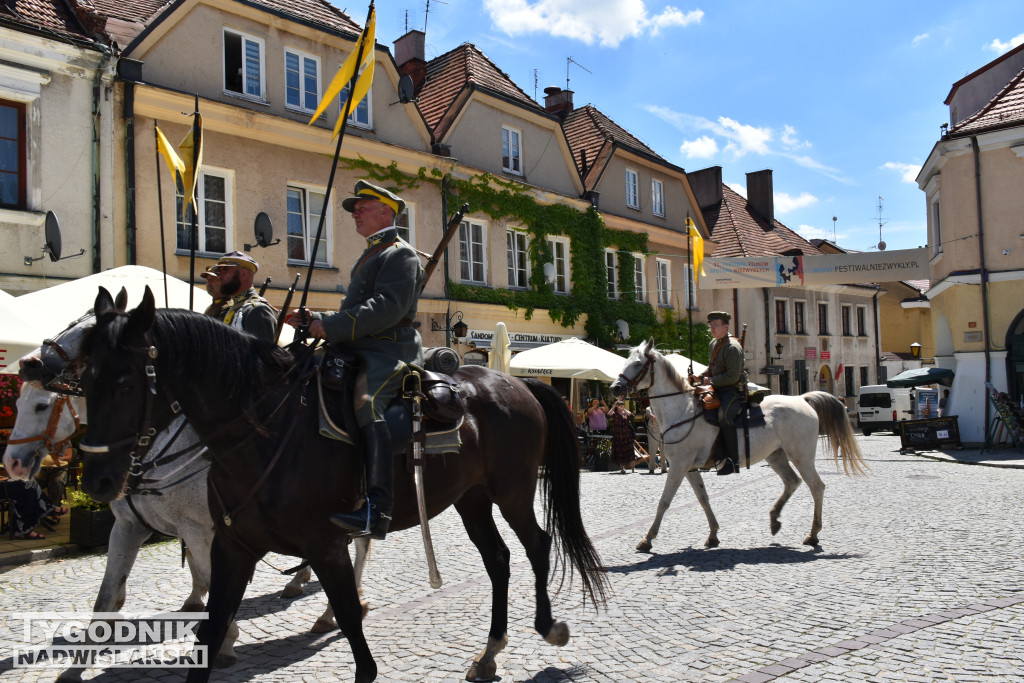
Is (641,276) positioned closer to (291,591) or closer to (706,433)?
(706,433)

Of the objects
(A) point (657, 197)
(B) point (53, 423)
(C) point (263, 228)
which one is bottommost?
(B) point (53, 423)

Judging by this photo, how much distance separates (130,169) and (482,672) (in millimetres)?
11811

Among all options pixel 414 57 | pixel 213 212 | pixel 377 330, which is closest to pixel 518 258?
pixel 414 57

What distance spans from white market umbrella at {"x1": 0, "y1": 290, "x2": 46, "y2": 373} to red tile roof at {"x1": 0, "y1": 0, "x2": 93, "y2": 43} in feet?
21.8

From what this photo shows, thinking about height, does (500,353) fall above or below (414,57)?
below

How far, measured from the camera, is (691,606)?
562 centimetres

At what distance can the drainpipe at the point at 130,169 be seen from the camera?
42.7 feet

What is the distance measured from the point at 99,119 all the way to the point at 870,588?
12930 millimetres

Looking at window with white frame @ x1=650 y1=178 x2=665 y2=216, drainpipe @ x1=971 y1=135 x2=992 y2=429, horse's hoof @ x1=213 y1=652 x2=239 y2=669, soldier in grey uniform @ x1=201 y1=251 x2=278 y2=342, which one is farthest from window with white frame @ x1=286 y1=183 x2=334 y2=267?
drainpipe @ x1=971 y1=135 x2=992 y2=429

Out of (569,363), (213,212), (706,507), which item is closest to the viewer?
(706,507)

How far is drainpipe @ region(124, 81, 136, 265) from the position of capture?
1302cm

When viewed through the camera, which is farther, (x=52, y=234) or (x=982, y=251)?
(x=982, y=251)

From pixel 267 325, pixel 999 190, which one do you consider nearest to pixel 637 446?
A: pixel 999 190

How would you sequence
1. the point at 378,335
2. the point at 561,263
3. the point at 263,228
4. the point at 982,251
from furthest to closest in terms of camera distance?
1. the point at 561,263
2. the point at 982,251
3. the point at 263,228
4. the point at 378,335
